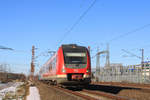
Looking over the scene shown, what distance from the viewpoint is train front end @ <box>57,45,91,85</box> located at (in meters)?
16.0

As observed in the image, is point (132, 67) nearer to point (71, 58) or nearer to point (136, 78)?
point (136, 78)

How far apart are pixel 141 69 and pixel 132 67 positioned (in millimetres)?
2453

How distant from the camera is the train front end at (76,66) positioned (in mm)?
16047

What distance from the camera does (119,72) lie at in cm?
3466

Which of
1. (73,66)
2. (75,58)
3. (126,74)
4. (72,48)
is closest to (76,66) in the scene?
(73,66)

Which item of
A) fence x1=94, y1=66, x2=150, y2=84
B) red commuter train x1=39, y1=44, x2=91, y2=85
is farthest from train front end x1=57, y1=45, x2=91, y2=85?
fence x1=94, y1=66, x2=150, y2=84

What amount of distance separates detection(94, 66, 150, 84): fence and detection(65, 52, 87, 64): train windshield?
42.9 feet

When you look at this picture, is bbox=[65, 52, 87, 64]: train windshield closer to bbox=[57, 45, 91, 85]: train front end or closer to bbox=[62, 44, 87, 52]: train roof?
bbox=[57, 45, 91, 85]: train front end

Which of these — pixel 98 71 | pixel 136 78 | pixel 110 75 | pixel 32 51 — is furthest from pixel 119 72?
pixel 32 51

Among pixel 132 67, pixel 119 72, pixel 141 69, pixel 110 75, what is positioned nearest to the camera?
pixel 141 69

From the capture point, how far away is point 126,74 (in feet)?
105

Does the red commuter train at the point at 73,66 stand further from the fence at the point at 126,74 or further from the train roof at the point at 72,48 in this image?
the fence at the point at 126,74

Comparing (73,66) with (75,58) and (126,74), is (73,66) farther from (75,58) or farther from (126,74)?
(126,74)

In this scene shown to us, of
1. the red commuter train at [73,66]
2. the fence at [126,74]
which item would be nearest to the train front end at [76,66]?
the red commuter train at [73,66]
